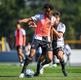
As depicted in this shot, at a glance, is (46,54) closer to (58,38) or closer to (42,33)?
(42,33)

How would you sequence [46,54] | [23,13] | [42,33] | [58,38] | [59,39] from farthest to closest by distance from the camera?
[23,13] → [59,39] → [58,38] → [46,54] → [42,33]

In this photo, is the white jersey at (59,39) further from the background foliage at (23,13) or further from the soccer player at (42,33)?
the background foliage at (23,13)

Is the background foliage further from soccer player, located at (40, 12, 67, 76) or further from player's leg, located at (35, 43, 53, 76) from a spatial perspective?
player's leg, located at (35, 43, 53, 76)

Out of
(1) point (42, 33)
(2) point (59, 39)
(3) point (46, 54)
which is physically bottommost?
(3) point (46, 54)

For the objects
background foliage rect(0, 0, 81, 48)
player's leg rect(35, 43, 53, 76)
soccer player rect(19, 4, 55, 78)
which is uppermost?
soccer player rect(19, 4, 55, 78)

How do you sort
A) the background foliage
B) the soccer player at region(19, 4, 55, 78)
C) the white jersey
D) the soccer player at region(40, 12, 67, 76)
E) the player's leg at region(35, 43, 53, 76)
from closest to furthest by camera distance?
1. the soccer player at region(19, 4, 55, 78)
2. the player's leg at region(35, 43, 53, 76)
3. the soccer player at region(40, 12, 67, 76)
4. the white jersey
5. the background foliage

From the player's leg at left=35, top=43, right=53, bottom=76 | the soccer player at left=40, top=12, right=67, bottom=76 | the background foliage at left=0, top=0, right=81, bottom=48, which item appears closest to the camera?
the player's leg at left=35, top=43, right=53, bottom=76

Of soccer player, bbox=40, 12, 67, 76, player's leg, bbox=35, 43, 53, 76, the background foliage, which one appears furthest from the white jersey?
the background foliage

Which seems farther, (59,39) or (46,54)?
(59,39)

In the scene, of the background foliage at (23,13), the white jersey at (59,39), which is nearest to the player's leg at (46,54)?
the white jersey at (59,39)

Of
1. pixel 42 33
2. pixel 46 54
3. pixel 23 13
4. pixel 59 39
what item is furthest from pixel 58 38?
pixel 23 13

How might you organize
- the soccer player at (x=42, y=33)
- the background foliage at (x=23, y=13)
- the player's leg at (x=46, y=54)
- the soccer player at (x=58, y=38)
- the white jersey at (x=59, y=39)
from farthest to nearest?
the background foliage at (x=23, y=13) < the white jersey at (x=59, y=39) < the soccer player at (x=58, y=38) < the player's leg at (x=46, y=54) < the soccer player at (x=42, y=33)

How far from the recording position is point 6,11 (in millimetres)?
72000

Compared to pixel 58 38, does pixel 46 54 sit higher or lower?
lower
